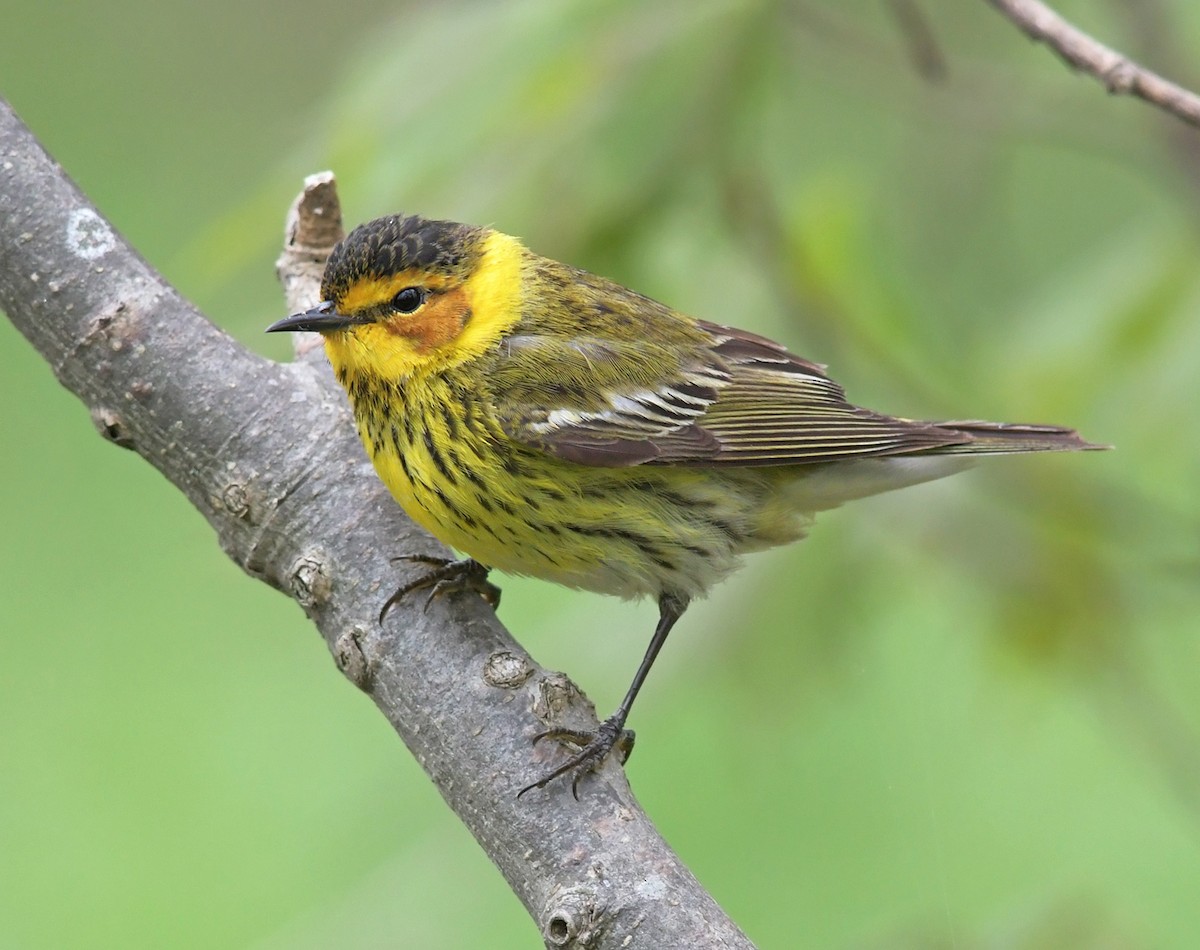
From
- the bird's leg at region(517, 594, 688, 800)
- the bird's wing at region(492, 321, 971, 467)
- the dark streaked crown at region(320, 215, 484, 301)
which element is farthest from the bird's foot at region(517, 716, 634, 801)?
the dark streaked crown at region(320, 215, 484, 301)

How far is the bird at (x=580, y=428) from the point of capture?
12.6 ft

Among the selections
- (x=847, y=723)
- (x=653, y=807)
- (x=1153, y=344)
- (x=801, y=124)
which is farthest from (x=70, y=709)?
(x=1153, y=344)

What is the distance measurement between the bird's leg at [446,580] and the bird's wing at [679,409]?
413 millimetres

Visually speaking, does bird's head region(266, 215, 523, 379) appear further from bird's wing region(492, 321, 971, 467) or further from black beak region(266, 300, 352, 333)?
bird's wing region(492, 321, 971, 467)

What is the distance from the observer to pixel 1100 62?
9.62 feet

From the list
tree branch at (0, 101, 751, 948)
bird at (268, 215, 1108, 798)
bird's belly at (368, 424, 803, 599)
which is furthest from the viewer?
bird at (268, 215, 1108, 798)

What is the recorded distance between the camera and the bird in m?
3.85

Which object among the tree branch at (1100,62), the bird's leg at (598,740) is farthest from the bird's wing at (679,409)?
the tree branch at (1100,62)

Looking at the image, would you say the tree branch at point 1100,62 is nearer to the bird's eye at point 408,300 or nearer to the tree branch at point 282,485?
the tree branch at point 282,485

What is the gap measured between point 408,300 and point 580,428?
2.17 ft

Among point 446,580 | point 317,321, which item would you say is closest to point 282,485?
point 446,580

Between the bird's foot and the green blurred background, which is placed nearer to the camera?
the bird's foot

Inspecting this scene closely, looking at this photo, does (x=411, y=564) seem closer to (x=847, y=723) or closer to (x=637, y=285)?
(x=637, y=285)

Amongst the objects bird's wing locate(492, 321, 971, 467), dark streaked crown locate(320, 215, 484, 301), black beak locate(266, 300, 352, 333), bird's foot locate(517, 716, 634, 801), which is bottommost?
bird's foot locate(517, 716, 634, 801)
